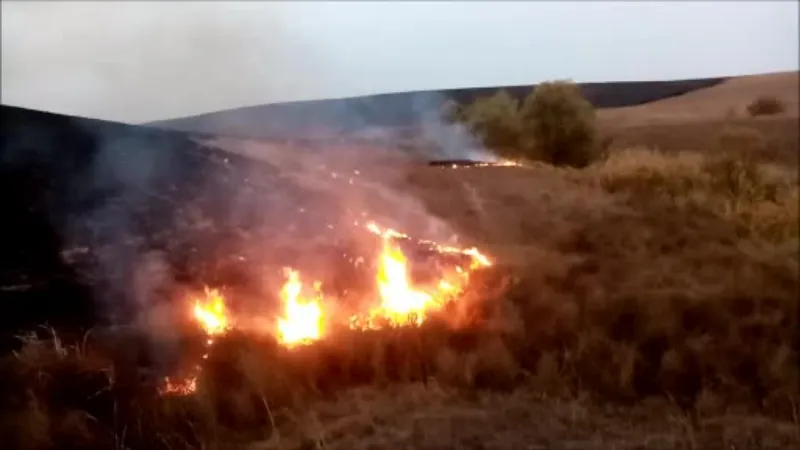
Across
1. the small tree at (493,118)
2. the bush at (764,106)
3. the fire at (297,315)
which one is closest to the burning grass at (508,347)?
the fire at (297,315)

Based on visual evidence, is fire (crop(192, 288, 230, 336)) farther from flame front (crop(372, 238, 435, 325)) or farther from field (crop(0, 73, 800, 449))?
flame front (crop(372, 238, 435, 325))

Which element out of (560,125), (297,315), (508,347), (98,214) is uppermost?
(560,125)

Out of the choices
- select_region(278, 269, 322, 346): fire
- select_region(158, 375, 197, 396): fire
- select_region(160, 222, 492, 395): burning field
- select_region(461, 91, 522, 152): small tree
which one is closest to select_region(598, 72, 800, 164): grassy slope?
select_region(461, 91, 522, 152): small tree

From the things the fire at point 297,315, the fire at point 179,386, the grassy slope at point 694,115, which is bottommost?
the fire at point 179,386

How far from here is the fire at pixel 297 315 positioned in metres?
2.05

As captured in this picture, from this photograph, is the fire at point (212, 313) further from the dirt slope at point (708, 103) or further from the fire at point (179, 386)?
the dirt slope at point (708, 103)

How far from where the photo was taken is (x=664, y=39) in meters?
2.81

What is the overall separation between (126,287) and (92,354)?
6.5 inches

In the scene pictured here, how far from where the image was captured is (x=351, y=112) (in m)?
2.49

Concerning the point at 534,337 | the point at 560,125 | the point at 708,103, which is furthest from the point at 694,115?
the point at 534,337

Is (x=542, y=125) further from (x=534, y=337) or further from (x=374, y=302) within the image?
(x=374, y=302)

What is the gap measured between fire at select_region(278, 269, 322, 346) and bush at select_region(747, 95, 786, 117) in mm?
1599

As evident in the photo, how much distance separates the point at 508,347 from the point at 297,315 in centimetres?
49

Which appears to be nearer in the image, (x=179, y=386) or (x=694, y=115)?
(x=179, y=386)
